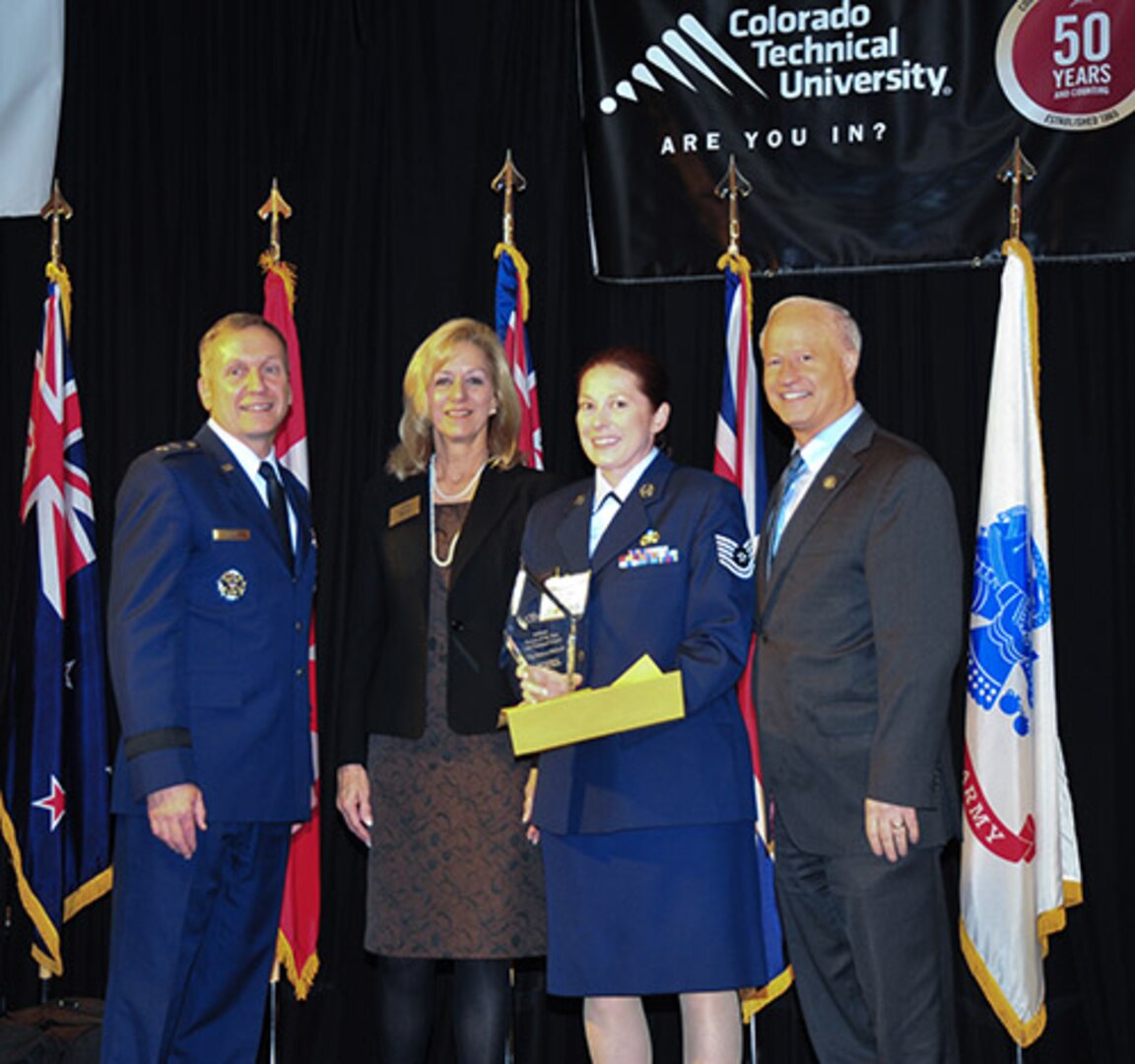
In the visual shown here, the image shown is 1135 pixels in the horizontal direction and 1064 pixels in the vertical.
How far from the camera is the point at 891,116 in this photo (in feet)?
15.1

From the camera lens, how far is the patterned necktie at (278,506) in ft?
11.6

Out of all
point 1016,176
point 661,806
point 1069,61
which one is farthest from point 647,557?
point 1069,61

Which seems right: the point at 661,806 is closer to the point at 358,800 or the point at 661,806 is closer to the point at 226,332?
the point at 358,800

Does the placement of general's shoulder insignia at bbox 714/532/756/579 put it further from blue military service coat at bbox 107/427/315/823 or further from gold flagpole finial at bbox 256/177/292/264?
gold flagpole finial at bbox 256/177/292/264

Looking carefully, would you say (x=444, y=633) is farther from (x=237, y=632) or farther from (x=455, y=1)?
(x=455, y=1)

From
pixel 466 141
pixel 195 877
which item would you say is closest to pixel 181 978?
pixel 195 877

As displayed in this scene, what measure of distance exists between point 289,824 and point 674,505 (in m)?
1.17

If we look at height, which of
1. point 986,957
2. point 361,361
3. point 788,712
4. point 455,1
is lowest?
point 986,957

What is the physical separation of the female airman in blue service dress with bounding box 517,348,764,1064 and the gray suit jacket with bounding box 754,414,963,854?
0.10m

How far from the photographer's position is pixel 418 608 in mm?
3498

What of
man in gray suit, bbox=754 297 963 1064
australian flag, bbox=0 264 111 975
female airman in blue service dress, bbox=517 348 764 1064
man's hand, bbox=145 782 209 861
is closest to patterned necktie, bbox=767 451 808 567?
man in gray suit, bbox=754 297 963 1064

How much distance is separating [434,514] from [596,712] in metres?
0.79

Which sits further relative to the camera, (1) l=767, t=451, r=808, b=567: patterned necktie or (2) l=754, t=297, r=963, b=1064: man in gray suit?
(1) l=767, t=451, r=808, b=567: patterned necktie

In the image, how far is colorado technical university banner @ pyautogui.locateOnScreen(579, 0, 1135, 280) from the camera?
4.42 meters
